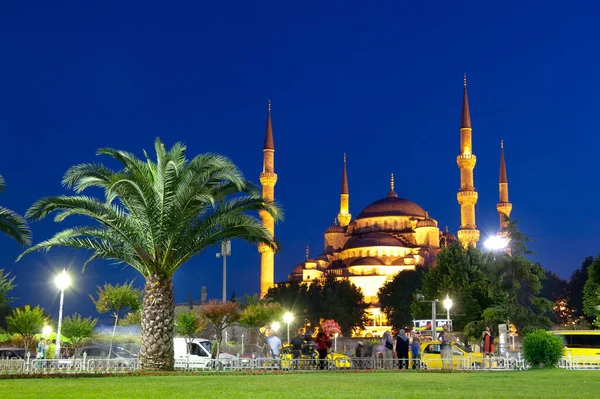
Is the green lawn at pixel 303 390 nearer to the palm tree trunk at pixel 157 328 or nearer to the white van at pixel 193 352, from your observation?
the palm tree trunk at pixel 157 328

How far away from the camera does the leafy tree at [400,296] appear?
218 ft

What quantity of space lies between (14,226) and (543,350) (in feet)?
42.2

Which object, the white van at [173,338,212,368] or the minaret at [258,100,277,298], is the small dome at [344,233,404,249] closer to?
the minaret at [258,100,277,298]

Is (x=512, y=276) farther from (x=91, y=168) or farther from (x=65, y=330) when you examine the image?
(x=91, y=168)

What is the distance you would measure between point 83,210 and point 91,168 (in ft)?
2.95

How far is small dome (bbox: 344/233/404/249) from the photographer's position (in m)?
86.4

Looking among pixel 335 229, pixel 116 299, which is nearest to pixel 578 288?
pixel 335 229

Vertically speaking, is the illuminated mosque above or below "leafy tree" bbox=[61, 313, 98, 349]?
above

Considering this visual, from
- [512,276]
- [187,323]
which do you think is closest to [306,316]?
[512,276]

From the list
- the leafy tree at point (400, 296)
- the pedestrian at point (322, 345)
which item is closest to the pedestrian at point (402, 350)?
the pedestrian at point (322, 345)

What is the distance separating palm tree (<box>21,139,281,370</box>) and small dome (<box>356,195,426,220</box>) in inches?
3039

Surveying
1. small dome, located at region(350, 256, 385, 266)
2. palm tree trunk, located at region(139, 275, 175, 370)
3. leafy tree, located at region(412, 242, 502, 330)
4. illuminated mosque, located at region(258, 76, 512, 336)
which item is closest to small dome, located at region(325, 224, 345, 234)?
illuminated mosque, located at region(258, 76, 512, 336)

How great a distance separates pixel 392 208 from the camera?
94.6 m

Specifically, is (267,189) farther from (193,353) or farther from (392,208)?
(193,353)
